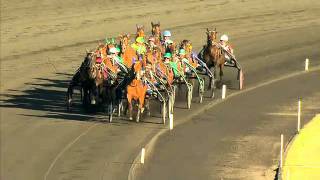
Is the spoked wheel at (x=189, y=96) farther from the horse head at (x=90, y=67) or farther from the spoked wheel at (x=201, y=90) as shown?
the horse head at (x=90, y=67)

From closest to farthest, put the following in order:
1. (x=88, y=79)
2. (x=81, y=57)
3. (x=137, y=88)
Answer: (x=137, y=88)
(x=88, y=79)
(x=81, y=57)

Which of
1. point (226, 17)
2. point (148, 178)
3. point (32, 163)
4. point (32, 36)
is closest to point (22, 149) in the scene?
point (32, 163)

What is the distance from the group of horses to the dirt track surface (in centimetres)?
55

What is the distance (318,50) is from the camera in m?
37.9

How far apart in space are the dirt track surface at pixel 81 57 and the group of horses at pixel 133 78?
1.81 feet

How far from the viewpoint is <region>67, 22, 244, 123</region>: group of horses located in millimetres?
27891

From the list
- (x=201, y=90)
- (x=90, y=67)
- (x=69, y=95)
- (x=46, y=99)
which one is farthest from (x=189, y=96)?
(x=46, y=99)

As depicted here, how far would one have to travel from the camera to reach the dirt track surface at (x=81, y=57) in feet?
82.5

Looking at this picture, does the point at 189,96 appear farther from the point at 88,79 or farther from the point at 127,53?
the point at 88,79

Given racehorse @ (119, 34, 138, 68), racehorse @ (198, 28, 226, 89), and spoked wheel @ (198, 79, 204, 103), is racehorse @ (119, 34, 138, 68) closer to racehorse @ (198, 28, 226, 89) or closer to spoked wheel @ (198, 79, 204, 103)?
spoked wheel @ (198, 79, 204, 103)

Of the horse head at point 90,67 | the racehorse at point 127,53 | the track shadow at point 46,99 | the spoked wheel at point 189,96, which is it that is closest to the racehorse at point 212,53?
the spoked wheel at point 189,96

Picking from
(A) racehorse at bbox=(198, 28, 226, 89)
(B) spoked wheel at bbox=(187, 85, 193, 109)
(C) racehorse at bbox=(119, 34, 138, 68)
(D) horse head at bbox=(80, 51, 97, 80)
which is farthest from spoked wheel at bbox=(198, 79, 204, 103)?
(D) horse head at bbox=(80, 51, 97, 80)

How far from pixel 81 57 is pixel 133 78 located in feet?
32.5

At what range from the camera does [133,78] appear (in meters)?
27.6
